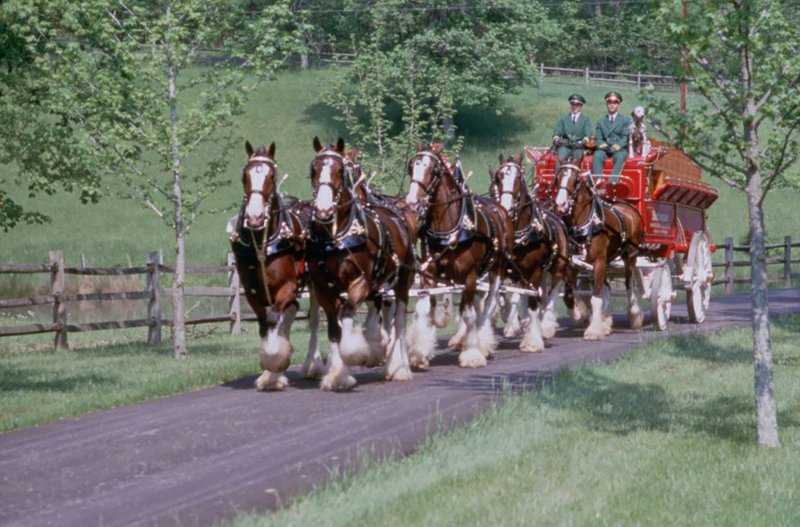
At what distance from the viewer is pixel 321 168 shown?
514 inches

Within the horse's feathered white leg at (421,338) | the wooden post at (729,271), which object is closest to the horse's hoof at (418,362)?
the horse's feathered white leg at (421,338)

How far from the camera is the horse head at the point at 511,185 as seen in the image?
1738 cm

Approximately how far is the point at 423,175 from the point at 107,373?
4.49m

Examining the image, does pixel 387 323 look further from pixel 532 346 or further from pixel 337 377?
pixel 532 346

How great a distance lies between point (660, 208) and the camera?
2067 centimetres

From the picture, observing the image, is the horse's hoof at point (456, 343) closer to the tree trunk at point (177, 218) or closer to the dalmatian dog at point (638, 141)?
the tree trunk at point (177, 218)

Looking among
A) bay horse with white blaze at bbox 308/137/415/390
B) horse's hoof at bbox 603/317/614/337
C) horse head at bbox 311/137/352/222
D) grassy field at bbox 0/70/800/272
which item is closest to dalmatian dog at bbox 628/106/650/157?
horse's hoof at bbox 603/317/614/337

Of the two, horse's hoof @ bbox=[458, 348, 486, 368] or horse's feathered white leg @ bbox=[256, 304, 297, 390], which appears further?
horse's hoof @ bbox=[458, 348, 486, 368]

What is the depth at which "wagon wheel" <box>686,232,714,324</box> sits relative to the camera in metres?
21.9

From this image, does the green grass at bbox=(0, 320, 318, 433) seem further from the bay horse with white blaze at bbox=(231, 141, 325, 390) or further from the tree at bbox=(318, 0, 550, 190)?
the tree at bbox=(318, 0, 550, 190)

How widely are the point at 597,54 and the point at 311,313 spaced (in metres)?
70.1

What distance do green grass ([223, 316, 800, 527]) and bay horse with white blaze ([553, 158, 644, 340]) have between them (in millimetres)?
6165

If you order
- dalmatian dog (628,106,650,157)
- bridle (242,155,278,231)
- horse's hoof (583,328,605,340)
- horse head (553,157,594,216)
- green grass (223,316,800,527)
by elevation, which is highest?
dalmatian dog (628,106,650,157)

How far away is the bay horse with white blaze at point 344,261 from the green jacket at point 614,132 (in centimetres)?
714
